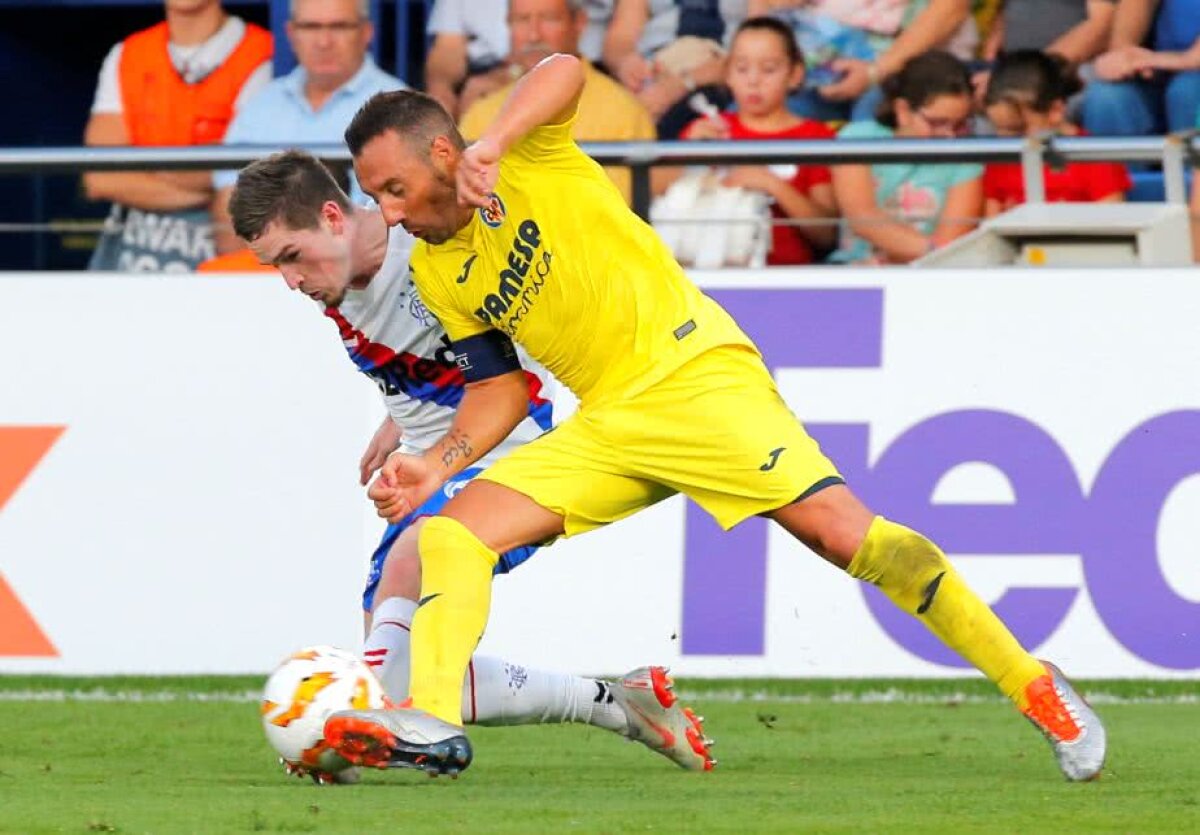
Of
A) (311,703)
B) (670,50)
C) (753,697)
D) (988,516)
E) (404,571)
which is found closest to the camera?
(311,703)

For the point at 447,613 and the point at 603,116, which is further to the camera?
the point at 603,116

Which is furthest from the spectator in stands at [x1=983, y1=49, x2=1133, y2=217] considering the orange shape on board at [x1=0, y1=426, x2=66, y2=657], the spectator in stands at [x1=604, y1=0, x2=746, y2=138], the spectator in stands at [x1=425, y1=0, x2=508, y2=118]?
the orange shape on board at [x1=0, y1=426, x2=66, y2=657]

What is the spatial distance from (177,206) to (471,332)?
19.0 feet

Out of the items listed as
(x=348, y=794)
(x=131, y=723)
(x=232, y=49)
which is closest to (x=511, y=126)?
(x=348, y=794)

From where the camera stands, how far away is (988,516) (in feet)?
31.4

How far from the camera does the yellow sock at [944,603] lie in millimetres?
6406

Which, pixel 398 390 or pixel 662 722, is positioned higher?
pixel 398 390

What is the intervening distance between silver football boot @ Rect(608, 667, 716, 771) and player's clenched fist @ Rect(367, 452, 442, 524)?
1.08 meters

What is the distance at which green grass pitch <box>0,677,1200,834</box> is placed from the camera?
5.53 metres

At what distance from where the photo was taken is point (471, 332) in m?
6.52

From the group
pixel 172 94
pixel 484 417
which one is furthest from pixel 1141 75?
pixel 484 417

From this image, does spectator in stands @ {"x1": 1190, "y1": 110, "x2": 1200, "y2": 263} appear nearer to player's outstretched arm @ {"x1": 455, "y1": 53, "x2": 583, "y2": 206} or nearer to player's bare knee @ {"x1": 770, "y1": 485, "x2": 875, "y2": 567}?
player's bare knee @ {"x1": 770, "y1": 485, "x2": 875, "y2": 567}

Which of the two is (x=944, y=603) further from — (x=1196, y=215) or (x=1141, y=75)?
(x=1141, y=75)

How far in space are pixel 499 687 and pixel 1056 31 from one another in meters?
6.42
